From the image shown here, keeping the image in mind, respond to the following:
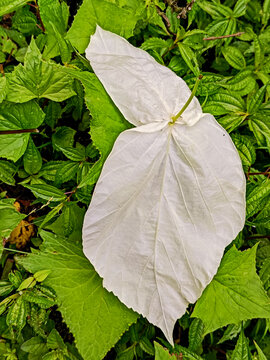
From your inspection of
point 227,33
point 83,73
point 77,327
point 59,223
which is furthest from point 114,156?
point 227,33

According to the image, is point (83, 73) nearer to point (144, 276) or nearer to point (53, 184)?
point (53, 184)

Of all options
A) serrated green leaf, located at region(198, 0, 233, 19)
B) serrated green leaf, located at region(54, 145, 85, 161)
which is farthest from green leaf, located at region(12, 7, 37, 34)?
serrated green leaf, located at region(198, 0, 233, 19)

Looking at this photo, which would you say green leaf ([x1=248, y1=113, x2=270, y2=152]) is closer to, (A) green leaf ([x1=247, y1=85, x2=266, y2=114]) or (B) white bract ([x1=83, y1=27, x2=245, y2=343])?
(A) green leaf ([x1=247, y1=85, x2=266, y2=114])

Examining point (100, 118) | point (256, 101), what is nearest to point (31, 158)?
point (100, 118)

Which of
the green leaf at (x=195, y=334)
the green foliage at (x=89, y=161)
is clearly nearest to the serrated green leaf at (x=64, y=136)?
the green foliage at (x=89, y=161)

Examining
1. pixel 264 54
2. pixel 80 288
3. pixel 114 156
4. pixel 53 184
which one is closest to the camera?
pixel 114 156

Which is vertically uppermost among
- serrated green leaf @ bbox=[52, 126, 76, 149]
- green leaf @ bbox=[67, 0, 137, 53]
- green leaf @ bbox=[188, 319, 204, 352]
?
green leaf @ bbox=[67, 0, 137, 53]

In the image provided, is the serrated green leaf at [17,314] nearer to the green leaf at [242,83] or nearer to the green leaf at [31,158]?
the green leaf at [31,158]
